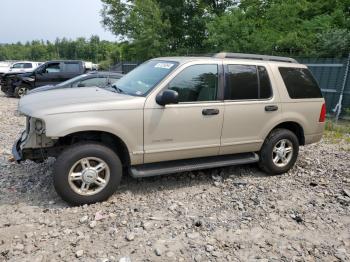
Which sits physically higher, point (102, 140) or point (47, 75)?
point (102, 140)

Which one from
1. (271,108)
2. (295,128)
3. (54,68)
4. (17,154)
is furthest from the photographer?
(54,68)

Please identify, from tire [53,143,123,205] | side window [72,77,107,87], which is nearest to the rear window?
tire [53,143,123,205]

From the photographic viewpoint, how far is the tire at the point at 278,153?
5.52 m

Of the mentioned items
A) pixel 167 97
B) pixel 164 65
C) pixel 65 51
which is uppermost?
pixel 164 65

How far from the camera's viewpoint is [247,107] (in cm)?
516

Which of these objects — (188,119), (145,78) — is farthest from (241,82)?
(145,78)

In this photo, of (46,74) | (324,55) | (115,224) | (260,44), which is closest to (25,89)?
(46,74)

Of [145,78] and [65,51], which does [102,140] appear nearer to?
[145,78]

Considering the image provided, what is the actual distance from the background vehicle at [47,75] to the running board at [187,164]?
41.4ft

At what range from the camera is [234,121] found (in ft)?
16.6

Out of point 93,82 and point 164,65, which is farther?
point 93,82

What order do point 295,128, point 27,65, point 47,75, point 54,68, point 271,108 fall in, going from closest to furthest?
point 271,108 < point 295,128 < point 47,75 < point 54,68 < point 27,65

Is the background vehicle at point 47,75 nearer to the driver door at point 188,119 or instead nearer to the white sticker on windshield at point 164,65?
the white sticker on windshield at point 164,65

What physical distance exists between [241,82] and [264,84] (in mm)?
437
